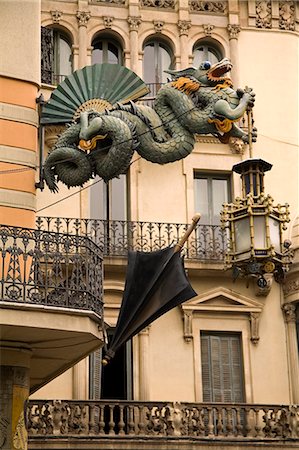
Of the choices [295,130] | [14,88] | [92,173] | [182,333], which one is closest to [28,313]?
[92,173]

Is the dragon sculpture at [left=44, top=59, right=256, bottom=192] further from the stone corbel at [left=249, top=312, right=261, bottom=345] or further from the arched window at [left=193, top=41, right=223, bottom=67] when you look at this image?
the arched window at [left=193, top=41, right=223, bottom=67]

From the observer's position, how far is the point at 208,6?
91.9 ft

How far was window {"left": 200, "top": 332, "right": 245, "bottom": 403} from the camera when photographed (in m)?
25.7

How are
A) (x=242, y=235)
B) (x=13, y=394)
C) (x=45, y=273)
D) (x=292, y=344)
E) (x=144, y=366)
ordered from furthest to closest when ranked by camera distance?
1. (x=292, y=344)
2. (x=144, y=366)
3. (x=242, y=235)
4. (x=13, y=394)
5. (x=45, y=273)

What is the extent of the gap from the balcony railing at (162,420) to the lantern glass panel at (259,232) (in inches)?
355

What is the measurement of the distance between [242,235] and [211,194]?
1087 cm

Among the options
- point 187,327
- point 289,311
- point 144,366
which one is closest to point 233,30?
point 289,311

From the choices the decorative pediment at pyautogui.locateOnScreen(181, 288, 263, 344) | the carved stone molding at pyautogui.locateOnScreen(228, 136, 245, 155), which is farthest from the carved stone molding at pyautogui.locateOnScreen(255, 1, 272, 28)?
the decorative pediment at pyautogui.locateOnScreen(181, 288, 263, 344)

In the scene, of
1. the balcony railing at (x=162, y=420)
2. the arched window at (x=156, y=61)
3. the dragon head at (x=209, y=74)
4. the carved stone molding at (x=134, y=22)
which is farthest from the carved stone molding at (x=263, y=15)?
the dragon head at (x=209, y=74)

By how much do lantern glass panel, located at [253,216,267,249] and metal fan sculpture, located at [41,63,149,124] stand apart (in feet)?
7.98

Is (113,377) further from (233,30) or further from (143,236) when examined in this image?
(233,30)

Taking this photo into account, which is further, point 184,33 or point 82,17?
point 184,33

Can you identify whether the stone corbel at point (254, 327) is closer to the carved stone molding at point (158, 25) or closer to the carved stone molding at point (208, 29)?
the carved stone molding at point (208, 29)

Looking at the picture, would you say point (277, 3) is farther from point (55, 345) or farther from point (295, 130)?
point (55, 345)
